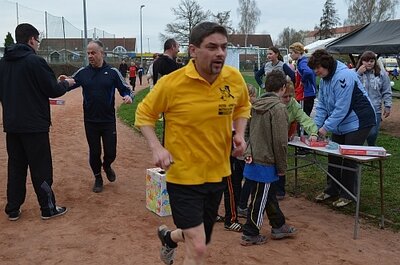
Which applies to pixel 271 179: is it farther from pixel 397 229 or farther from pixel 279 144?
Result: pixel 397 229

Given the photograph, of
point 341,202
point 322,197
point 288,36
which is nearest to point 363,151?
point 341,202

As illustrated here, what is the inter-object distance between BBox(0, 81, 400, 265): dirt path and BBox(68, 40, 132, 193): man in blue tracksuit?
71cm

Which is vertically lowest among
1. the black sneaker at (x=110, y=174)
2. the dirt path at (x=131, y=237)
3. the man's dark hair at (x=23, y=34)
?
the dirt path at (x=131, y=237)

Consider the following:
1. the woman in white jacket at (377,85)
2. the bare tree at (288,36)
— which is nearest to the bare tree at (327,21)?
the bare tree at (288,36)

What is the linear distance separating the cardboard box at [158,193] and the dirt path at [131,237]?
4.1 inches

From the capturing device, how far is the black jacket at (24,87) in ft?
16.5

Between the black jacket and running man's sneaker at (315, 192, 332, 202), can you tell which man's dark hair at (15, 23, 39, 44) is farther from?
running man's sneaker at (315, 192, 332, 202)

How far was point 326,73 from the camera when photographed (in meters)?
5.42

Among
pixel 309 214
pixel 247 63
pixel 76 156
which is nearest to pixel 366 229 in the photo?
pixel 309 214

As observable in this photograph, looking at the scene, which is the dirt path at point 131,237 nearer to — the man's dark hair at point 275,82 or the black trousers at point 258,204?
the black trousers at point 258,204

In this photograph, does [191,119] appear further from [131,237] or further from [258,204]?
[131,237]

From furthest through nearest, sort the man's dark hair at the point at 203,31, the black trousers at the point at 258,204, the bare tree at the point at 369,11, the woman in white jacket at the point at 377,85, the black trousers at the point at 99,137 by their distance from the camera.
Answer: the bare tree at the point at 369,11, the woman in white jacket at the point at 377,85, the black trousers at the point at 99,137, the black trousers at the point at 258,204, the man's dark hair at the point at 203,31

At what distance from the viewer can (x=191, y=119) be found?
3.15 m

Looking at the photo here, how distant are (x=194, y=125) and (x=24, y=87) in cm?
268
